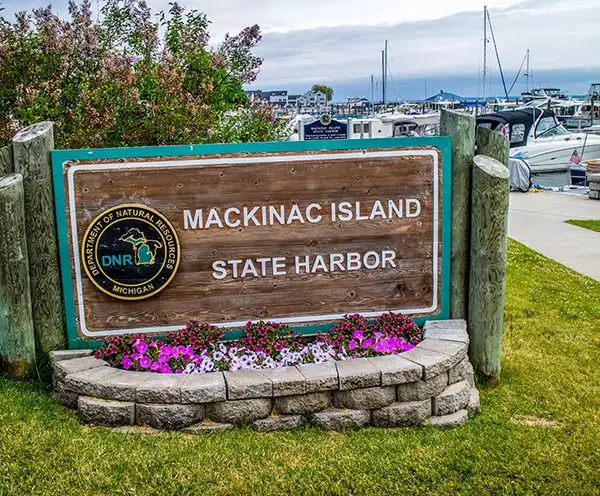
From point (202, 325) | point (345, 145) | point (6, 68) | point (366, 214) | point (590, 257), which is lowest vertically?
point (590, 257)

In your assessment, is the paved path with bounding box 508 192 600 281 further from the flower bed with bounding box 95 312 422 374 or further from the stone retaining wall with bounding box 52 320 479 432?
the stone retaining wall with bounding box 52 320 479 432

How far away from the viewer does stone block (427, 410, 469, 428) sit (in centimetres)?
445

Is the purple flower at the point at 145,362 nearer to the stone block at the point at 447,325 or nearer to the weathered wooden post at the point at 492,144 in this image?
the stone block at the point at 447,325

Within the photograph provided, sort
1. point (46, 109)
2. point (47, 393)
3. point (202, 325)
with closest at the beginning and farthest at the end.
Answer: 1. point (47, 393)
2. point (202, 325)
3. point (46, 109)

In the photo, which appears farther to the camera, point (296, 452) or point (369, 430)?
point (369, 430)

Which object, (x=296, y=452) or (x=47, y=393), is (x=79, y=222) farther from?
(x=296, y=452)

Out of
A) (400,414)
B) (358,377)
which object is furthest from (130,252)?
(400,414)

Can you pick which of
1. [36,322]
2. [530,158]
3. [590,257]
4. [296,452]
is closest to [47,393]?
[36,322]

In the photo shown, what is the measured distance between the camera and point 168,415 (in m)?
4.20

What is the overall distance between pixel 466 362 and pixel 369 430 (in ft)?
2.83

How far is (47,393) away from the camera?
15.2ft

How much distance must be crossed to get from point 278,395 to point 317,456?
0.46m

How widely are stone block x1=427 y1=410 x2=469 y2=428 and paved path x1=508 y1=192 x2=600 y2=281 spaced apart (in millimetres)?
4991

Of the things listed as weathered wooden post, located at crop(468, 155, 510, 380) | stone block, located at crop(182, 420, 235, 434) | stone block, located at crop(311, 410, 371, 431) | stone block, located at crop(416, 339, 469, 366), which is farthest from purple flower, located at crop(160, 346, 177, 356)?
weathered wooden post, located at crop(468, 155, 510, 380)
